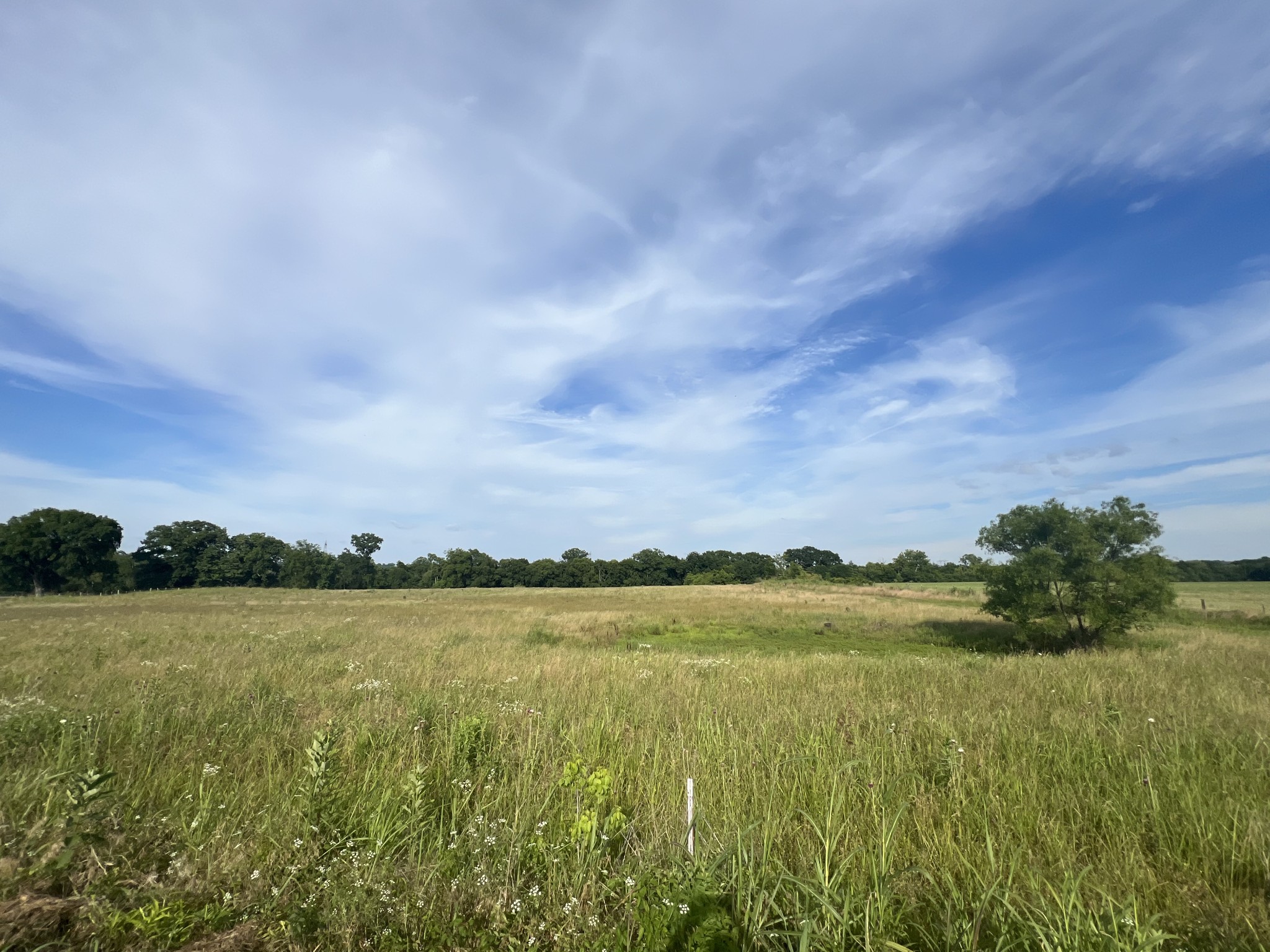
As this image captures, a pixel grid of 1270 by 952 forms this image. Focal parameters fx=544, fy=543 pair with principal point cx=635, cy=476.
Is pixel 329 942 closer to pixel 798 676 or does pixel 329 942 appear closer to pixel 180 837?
pixel 180 837

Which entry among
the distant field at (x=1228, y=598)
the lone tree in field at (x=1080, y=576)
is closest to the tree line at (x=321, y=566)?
the distant field at (x=1228, y=598)

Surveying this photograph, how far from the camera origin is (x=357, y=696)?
8398 mm

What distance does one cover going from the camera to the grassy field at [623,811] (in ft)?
9.44

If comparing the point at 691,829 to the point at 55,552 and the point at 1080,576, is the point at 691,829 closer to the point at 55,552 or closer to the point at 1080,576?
the point at 1080,576

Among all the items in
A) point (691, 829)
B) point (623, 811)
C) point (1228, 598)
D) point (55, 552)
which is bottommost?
point (1228, 598)

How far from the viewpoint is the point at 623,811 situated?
4578mm

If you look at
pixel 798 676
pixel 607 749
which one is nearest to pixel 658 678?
pixel 798 676

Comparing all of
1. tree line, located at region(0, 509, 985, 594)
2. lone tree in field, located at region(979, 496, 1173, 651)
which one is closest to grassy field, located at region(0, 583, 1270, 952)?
lone tree in field, located at region(979, 496, 1173, 651)

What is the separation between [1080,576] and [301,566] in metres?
125

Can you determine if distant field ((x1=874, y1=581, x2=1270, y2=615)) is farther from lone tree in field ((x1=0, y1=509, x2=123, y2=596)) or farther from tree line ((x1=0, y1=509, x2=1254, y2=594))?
lone tree in field ((x1=0, y1=509, x2=123, y2=596))

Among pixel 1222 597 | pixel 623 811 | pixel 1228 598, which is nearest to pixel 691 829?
pixel 623 811

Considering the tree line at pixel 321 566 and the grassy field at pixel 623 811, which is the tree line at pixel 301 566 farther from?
the grassy field at pixel 623 811

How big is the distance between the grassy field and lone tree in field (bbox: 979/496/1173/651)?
14.9 metres

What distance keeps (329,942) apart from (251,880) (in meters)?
0.82
